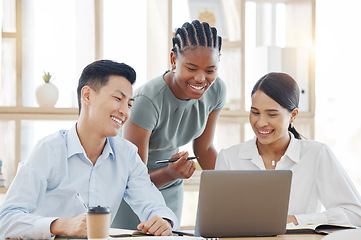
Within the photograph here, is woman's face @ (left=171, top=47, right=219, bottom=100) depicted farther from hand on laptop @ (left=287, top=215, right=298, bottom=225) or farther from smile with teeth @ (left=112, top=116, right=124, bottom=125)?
hand on laptop @ (left=287, top=215, right=298, bottom=225)

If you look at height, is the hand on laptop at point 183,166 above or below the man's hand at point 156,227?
above

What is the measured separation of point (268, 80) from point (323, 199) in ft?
1.76

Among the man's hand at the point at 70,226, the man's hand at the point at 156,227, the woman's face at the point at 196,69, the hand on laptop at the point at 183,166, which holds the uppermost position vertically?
the woman's face at the point at 196,69

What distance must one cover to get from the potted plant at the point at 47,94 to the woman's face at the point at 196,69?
1595 mm

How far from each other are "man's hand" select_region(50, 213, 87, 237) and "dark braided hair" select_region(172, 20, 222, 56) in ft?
3.08

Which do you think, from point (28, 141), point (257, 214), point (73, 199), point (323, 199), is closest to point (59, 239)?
point (73, 199)

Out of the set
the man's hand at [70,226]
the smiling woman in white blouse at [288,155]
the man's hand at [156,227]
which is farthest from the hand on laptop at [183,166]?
the man's hand at [70,226]

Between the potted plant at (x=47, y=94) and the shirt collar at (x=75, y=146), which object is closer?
the shirt collar at (x=75, y=146)

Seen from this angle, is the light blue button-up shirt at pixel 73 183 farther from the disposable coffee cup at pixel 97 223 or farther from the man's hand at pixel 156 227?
the disposable coffee cup at pixel 97 223

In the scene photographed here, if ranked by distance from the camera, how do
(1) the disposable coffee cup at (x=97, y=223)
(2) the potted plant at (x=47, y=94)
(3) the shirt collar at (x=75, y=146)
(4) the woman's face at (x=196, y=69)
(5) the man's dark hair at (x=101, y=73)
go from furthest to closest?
(2) the potted plant at (x=47, y=94) < (4) the woman's face at (x=196, y=69) < (5) the man's dark hair at (x=101, y=73) < (3) the shirt collar at (x=75, y=146) < (1) the disposable coffee cup at (x=97, y=223)

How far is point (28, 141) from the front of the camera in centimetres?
361

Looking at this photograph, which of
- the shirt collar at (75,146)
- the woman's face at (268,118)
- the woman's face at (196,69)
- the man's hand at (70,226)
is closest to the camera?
the man's hand at (70,226)

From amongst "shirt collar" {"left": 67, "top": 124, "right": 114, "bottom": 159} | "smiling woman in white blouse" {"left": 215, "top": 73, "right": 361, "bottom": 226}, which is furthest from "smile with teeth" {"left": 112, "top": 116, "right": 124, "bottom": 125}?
"smiling woman in white blouse" {"left": 215, "top": 73, "right": 361, "bottom": 226}

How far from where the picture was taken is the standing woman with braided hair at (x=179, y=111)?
2137 millimetres
